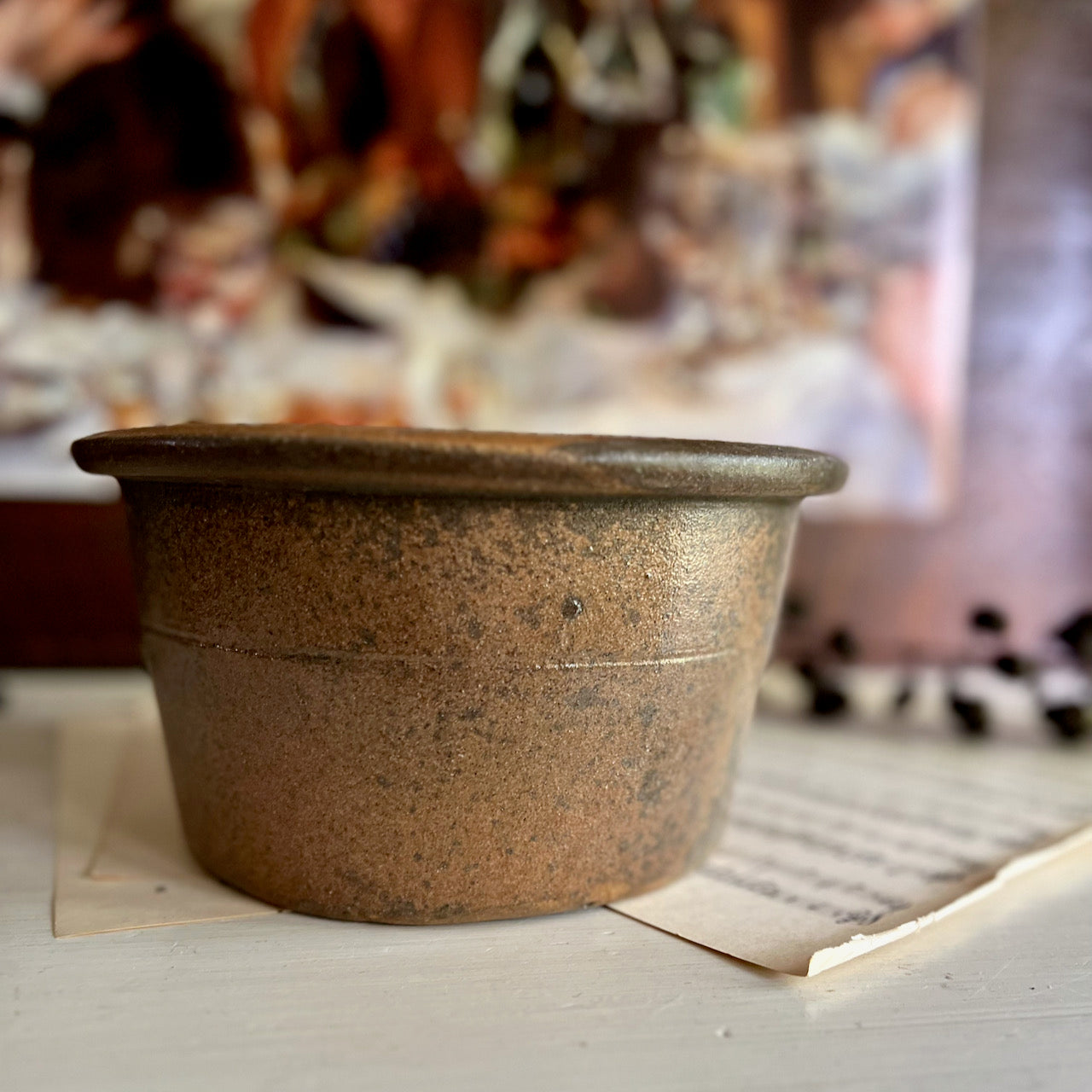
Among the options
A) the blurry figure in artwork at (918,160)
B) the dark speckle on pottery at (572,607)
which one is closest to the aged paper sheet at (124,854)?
the dark speckle on pottery at (572,607)

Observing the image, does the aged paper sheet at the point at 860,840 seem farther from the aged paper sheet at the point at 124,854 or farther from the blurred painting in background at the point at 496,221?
the blurred painting in background at the point at 496,221

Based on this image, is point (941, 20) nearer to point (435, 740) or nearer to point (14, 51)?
point (14, 51)

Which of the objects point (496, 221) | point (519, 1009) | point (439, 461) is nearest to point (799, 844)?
point (519, 1009)

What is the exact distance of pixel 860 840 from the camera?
0.73 meters

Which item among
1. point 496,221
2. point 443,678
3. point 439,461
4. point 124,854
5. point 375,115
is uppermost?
point 375,115

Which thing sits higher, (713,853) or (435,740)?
(435,740)

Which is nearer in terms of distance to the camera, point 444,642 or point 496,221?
point 444,642

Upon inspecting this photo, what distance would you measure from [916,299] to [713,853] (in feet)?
3.71

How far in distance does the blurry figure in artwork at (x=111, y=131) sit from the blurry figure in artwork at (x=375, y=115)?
9cm

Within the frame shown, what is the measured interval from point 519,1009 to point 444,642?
0.18m

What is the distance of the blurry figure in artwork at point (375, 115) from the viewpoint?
52.6 inches

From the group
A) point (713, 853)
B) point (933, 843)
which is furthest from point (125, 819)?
point (933, 843)

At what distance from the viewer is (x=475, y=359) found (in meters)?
1.41

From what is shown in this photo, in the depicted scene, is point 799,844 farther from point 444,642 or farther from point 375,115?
point 375,115
